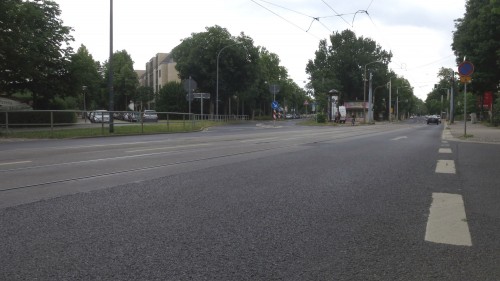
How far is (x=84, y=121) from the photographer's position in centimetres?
2577

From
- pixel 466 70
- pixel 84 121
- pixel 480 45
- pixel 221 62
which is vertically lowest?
pixel 84 121

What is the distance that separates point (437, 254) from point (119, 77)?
303ft

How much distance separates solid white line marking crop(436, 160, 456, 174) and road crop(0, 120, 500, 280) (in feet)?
0.56

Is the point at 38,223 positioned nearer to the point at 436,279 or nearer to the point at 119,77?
the point at 436,279

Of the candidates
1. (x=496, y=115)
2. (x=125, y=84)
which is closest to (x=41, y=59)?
(x=496, y=115)

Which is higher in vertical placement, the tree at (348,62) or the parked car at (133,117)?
the tree at (348,62)

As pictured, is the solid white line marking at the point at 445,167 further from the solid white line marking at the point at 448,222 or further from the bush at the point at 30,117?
the bush at the point at 30,117

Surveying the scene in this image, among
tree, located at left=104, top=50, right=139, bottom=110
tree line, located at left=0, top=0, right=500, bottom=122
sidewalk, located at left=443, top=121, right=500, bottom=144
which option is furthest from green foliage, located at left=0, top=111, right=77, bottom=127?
tree, located at left=104, top=50, right=139, bottom=110

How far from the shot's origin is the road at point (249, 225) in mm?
3418

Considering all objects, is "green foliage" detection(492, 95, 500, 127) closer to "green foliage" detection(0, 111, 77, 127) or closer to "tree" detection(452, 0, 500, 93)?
"tree" detection(452, 0, 500, 93)

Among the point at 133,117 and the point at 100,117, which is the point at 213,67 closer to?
the point at 133,117

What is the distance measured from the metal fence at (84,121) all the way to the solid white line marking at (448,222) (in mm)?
20496

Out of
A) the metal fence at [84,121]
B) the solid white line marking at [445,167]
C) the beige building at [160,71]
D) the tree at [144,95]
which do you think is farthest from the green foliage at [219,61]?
the solid white line marking at [445,167]

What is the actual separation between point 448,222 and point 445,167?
527cm
